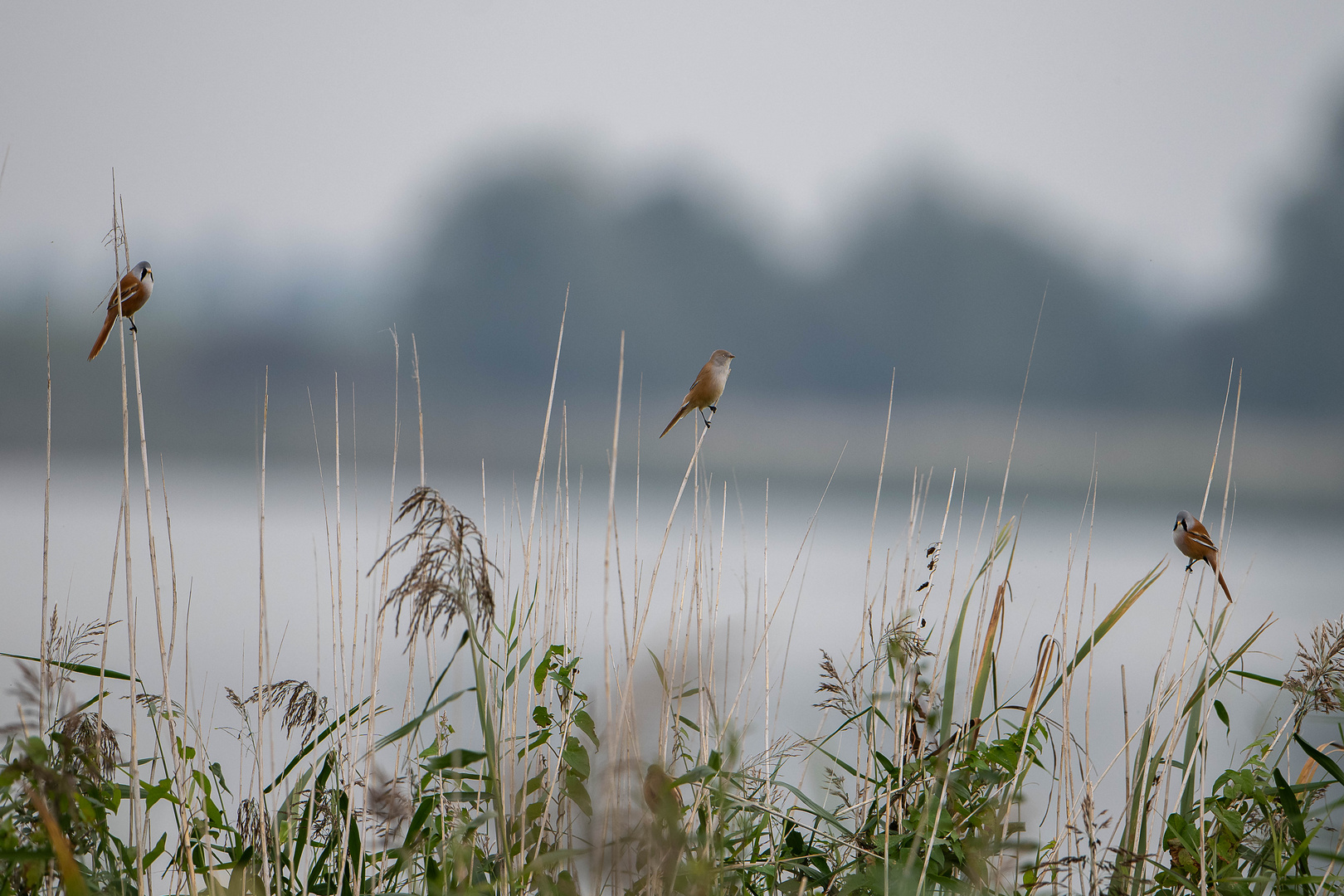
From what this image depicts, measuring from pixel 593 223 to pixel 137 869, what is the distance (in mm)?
18902

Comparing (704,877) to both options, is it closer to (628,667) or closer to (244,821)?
(628,667)

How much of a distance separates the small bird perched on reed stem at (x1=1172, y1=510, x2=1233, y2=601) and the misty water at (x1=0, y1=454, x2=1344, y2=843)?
0.28ft

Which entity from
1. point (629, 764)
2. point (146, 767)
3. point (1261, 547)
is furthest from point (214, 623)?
point (1261, 547)

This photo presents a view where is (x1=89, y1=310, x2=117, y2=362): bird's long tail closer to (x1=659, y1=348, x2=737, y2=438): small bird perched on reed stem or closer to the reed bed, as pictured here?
the reed bed

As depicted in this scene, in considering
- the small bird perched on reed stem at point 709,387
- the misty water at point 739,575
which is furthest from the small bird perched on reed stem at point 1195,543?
the small bird perched on reed stem at point 709,387

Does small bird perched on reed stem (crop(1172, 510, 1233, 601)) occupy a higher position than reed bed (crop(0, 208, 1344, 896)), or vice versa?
small bird perched on reed stem (crop(1172, 510, 1233, 601))

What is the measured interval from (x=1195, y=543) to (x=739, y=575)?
116 centimetres

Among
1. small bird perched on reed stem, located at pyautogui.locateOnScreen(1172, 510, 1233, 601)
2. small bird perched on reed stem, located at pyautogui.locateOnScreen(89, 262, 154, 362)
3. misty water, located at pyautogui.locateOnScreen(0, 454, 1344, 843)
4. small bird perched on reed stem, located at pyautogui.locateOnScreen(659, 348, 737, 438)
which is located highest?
small bird perched on reed stem, located at pyautogui.locateOnScreen(89, 262, 154, 362)

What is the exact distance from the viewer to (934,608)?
2043 mm

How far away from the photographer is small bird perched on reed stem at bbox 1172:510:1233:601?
2.02m

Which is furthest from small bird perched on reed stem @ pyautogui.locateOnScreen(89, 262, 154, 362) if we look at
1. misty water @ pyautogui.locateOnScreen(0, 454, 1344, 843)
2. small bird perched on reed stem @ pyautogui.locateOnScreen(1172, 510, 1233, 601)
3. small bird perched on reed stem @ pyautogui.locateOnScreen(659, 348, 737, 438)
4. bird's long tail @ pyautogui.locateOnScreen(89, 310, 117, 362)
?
small bird perched on reed stem @ pyautogui.locateOnScreen(1172, 510, 1233, 601)

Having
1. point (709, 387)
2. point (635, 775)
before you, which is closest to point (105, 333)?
point (635, 775)

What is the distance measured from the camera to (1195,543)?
2.18 m

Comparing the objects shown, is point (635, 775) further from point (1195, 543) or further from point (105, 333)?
point (1195, 543)
